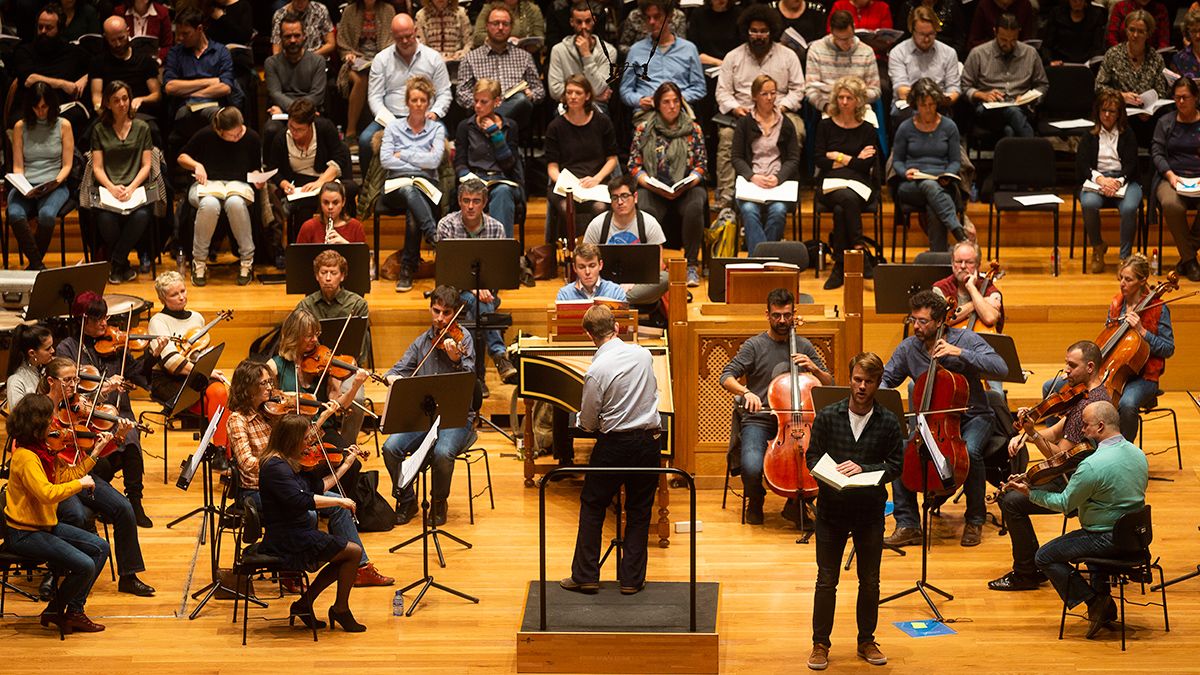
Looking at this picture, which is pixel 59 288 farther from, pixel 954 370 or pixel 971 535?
pixel 971 535

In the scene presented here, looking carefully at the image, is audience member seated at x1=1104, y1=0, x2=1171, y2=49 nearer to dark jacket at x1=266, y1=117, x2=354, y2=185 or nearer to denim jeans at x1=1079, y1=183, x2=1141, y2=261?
denim jeans at x1=1079, y1=183, x2=1141, y2=261

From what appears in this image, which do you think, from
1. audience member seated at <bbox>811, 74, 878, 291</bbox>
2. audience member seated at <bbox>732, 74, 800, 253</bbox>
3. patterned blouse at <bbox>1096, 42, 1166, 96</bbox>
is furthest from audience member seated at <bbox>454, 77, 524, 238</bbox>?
patterned blouse at <bbox>1096, 42, 1166, 96</bbox>

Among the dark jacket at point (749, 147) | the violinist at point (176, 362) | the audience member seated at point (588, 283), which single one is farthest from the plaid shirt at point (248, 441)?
the dark jacket at point (749, 147)

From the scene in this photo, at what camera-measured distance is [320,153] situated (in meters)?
10.7

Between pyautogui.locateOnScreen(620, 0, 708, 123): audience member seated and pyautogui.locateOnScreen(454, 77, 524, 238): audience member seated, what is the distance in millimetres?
949

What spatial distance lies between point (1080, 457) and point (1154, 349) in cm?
170

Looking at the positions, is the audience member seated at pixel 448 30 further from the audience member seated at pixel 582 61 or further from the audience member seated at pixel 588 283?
the audience member seated at pixel 588 283

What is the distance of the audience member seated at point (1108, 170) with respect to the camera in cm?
1070

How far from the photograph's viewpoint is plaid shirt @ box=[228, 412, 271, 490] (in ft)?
22.9

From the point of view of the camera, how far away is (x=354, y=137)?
39.3 ft

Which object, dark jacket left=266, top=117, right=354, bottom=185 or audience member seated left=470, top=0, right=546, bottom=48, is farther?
audience member seated left=470, top=0, right=546, bottom=48

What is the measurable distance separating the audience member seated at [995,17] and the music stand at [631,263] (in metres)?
3.96

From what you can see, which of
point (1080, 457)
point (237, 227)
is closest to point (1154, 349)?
point (1080, 457)

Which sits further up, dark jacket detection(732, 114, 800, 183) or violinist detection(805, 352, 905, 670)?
dark jacket detection(732, 114, 800, 183)
